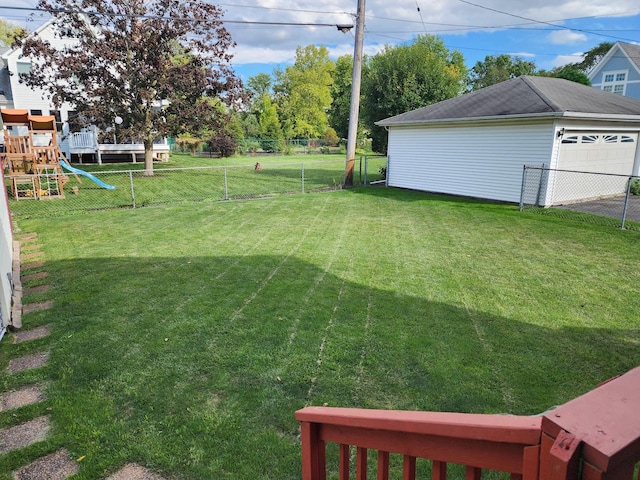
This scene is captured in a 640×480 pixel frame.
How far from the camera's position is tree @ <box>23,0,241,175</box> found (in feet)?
56.3

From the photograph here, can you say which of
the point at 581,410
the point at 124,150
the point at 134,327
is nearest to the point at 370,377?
the point at 134,327

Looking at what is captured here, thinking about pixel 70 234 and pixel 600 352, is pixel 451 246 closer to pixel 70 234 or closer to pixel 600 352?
pixel 600 352

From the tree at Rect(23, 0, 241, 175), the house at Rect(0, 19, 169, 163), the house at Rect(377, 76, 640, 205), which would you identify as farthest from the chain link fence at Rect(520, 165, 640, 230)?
the house at Rect(0, 19, 169, 163)

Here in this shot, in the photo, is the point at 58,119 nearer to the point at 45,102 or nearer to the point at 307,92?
the point at 45,102

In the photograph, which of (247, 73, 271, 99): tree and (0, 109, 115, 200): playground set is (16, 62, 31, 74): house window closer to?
(0, 109, 115, 200): playground set

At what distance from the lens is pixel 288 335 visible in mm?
4602

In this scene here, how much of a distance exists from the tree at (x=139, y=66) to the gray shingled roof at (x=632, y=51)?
29585 millimetres

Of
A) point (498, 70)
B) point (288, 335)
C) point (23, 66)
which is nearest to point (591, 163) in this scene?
point (288, 335)

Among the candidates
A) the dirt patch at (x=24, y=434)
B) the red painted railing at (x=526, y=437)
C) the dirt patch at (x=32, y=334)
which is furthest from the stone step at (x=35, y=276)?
the red painted railing at (x=526, y=437)

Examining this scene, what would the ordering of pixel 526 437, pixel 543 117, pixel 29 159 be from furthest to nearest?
pixel 29 159 → pixel 543 117 → pixel 526 437

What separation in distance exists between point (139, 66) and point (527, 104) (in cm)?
1468

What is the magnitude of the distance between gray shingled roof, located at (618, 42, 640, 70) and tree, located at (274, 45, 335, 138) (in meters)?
29.1

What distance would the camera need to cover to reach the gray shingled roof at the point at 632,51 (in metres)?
31.3

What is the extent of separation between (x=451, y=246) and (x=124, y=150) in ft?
72.7
